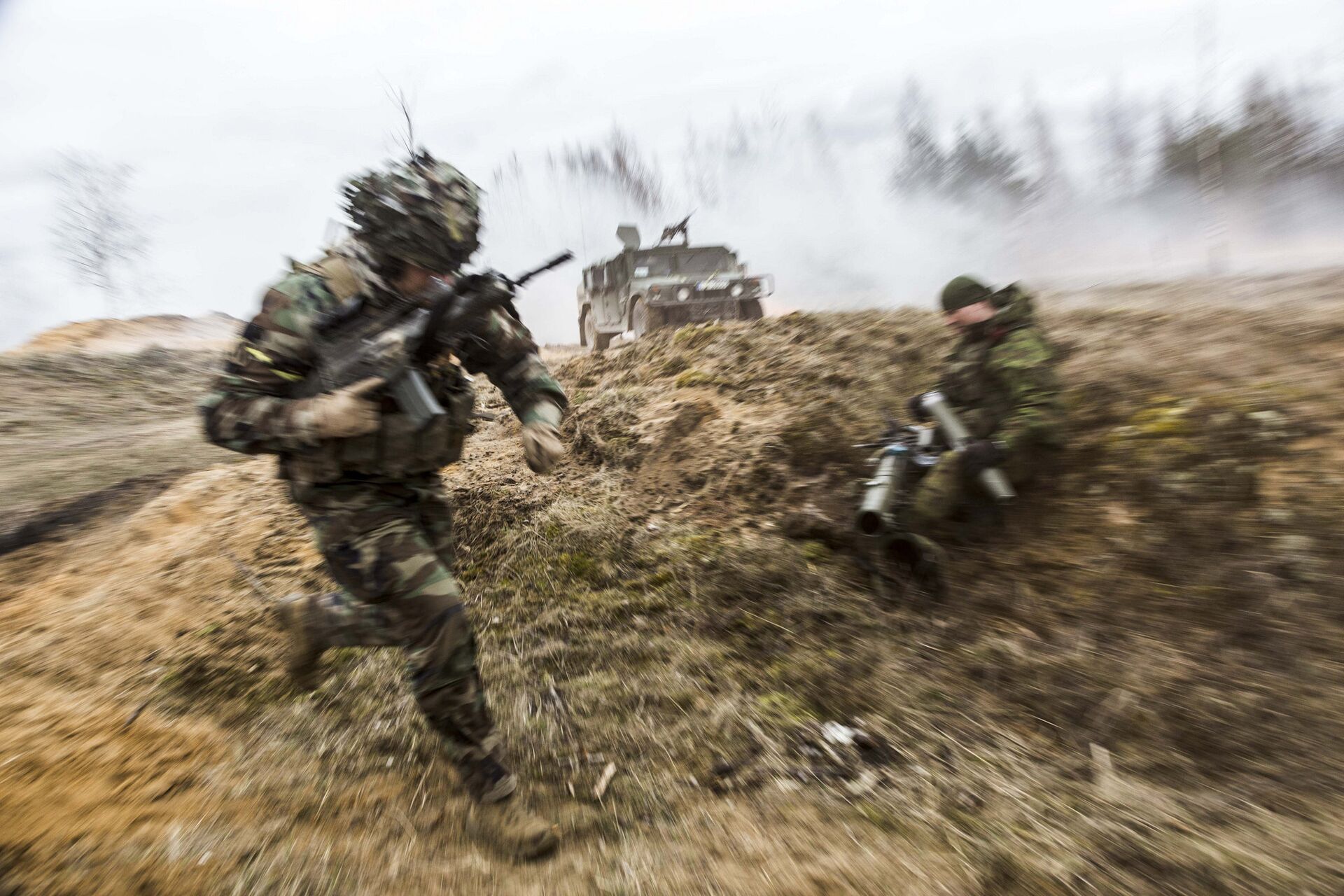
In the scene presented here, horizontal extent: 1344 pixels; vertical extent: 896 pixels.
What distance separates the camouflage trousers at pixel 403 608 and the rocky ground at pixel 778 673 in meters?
0.30

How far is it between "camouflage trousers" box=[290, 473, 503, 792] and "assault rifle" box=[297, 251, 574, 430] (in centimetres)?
33

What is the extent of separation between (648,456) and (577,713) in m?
2.12

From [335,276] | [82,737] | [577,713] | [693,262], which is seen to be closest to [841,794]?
[577,713]

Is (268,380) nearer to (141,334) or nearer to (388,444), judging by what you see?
(388,444)

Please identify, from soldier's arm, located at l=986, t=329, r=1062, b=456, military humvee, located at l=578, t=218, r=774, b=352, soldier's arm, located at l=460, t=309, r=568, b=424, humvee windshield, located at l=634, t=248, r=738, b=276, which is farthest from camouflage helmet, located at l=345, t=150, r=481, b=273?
humvee windshield, located at l=634, t=248, r=738, b=276

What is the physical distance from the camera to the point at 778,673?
2.79m

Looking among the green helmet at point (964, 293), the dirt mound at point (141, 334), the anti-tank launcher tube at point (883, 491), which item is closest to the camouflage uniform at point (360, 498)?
the anti-tank launcher tube at point (883, 491)

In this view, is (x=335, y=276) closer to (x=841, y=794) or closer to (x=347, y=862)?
(x=347, y=862)

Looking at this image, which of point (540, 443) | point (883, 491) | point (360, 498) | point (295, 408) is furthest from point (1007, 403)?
point (295, 408)

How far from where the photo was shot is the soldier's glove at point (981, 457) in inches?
124

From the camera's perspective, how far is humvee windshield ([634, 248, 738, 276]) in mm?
9859

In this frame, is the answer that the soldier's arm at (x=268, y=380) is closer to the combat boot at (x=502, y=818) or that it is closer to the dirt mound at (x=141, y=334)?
the combat boot at (x=502, y=818)

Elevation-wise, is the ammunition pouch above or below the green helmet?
below

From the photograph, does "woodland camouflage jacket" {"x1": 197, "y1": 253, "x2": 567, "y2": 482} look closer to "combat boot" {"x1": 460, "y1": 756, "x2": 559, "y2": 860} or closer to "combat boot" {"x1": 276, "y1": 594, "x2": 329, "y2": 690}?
"combat boot" {"x1": 276, "y1": 594, "x2": 329, "y2": 690}
